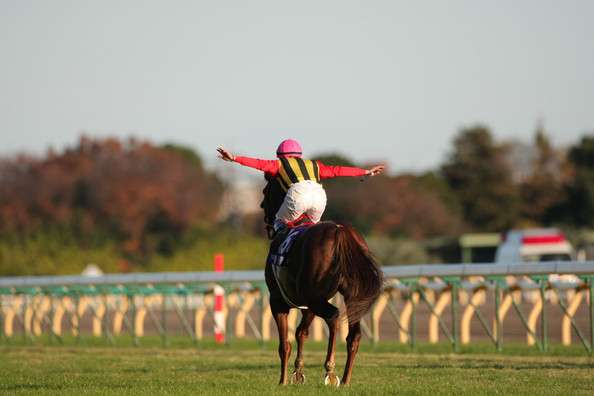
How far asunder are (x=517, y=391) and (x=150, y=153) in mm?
58505

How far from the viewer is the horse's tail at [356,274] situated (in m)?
9.45

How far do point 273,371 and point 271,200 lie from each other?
2244mm

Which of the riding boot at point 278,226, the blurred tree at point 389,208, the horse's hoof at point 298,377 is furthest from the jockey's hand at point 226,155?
the blurred tree at point 389,208

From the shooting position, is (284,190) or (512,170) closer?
(284,190)

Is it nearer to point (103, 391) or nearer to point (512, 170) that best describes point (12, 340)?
point (103, 391)

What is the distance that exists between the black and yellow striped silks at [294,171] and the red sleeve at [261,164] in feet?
0.19

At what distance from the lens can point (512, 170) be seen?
71.3 m

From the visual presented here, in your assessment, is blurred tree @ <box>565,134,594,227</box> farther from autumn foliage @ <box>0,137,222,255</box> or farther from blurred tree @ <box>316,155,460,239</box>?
autumn foliage @ <box>0,137,222,255</box>

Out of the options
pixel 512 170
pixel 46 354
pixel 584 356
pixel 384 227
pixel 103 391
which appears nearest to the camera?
pixel 103 391

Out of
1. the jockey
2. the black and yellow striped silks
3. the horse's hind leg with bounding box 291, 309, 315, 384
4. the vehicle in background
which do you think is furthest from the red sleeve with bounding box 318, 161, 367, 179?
the vehicle in background

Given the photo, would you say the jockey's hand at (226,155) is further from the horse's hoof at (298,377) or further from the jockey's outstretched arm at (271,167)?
the horse's hoof at (298,377)

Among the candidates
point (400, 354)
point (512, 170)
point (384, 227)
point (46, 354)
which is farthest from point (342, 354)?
point (512, 170)

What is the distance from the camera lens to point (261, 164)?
33.1 feet

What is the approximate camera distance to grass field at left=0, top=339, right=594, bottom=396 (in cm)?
965
